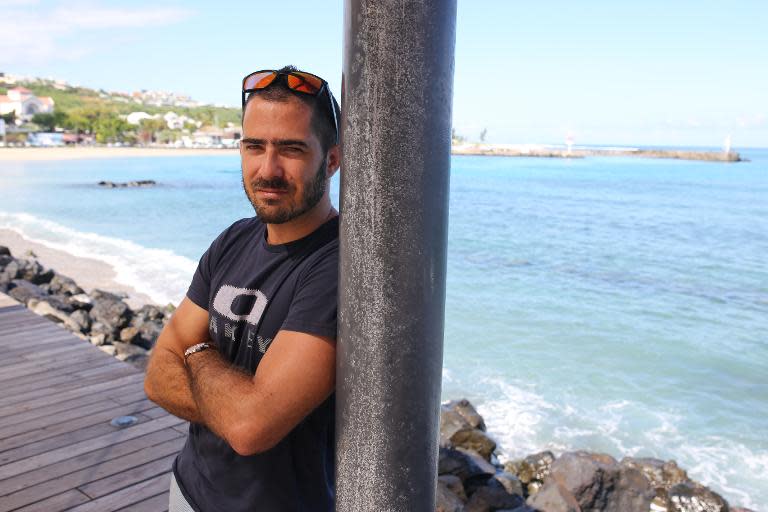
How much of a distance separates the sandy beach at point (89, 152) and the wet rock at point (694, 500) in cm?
7324

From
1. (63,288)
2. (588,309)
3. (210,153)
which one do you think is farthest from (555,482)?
(210,153)

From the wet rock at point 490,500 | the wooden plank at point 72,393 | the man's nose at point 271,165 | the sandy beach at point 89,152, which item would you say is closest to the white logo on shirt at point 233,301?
the man's nose at point 271,165

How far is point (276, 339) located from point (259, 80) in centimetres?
64

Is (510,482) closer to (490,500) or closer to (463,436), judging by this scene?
(463,436)

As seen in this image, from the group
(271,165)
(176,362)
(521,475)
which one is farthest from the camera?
(521,475)

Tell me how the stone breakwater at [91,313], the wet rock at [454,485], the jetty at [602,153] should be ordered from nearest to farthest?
the wet rock at [454,485], the stone breakwater at [91,313], the jetty at [602,153]

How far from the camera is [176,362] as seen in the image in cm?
184

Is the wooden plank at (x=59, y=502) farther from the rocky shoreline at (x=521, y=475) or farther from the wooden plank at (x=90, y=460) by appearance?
the rocky shoreline at (x=521, y=475)

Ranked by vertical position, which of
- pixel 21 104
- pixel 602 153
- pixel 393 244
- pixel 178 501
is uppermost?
pixel 21 104

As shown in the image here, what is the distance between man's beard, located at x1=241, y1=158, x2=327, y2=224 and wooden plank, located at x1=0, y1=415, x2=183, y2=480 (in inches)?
100

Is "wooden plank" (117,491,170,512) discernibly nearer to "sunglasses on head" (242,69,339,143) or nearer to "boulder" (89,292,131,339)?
"sunglasses on head" (242,69,339,143)

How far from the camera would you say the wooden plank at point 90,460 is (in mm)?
3188

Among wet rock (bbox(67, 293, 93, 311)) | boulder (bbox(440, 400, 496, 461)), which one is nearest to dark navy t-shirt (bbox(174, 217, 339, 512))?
boulder (bbox(440, 400, 496, 461))

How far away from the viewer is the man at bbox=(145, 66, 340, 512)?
142 centimetres
